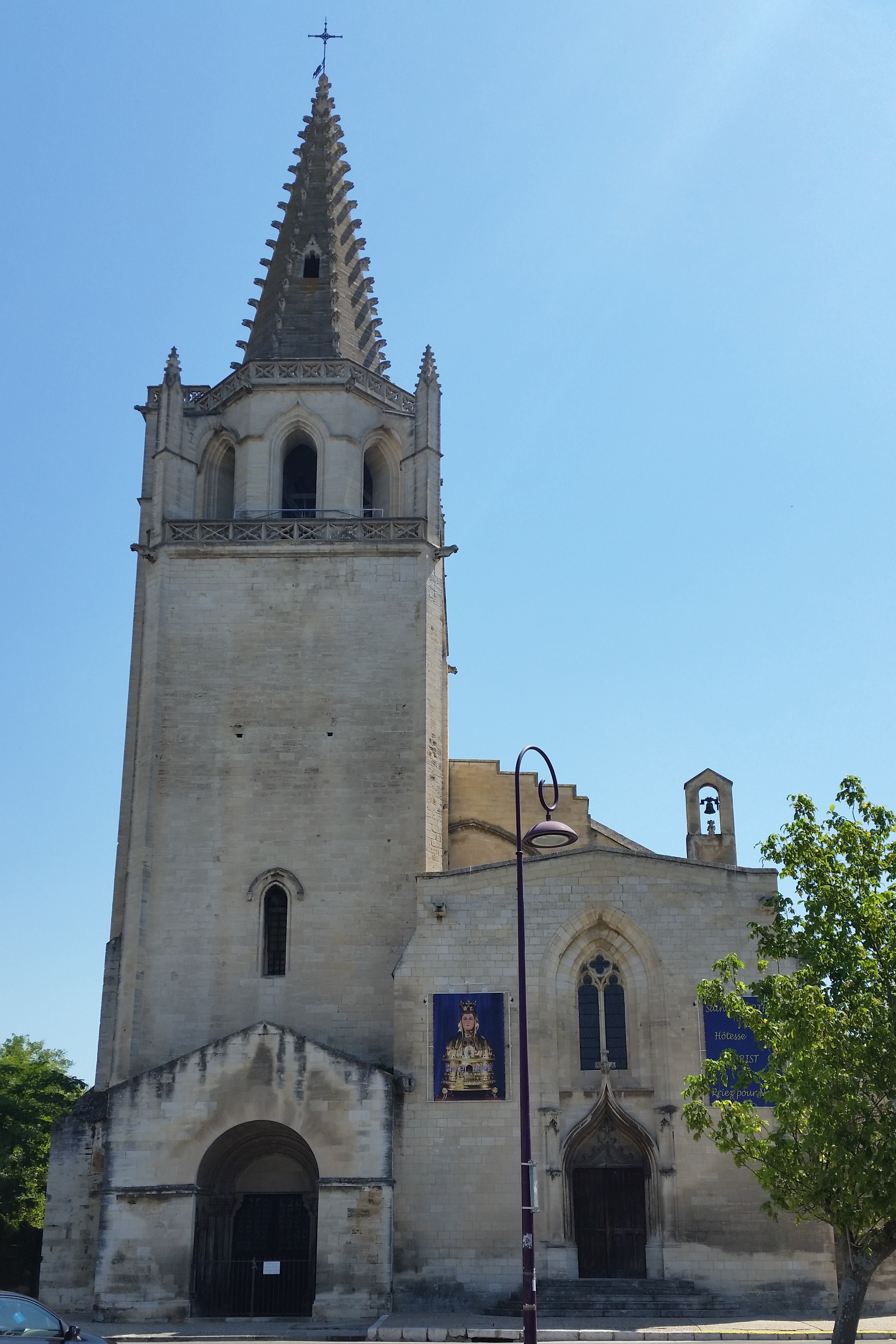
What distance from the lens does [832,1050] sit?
16641mm

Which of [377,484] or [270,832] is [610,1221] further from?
[377,484]

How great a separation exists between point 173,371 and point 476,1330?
22310 mm

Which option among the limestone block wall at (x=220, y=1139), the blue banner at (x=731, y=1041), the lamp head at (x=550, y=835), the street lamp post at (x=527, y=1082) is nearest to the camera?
the street lamp post at (x=527, y=1082)

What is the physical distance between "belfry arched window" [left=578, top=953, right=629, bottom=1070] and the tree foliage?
523 inches

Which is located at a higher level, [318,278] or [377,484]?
[318,278]

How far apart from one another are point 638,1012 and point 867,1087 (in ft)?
29.7

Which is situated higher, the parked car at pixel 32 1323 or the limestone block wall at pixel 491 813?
the limestone block wall at pixel 491 813

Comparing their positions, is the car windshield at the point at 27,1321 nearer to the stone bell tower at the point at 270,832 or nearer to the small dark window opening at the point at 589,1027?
the stone bell tower at the point at 270,832

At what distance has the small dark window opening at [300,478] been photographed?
33.3 meters

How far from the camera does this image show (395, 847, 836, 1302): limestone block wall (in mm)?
23609

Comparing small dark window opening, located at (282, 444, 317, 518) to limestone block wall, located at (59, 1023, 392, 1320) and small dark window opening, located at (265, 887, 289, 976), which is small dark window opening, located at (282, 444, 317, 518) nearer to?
small dark window opening, located at (265, 887, 289, 976)

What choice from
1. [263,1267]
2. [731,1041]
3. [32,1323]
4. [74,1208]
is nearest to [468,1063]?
[731,1041]

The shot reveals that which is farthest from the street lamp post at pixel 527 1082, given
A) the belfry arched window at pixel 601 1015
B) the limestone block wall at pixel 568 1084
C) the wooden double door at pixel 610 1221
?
the belfry arched window at pixel 601 1015

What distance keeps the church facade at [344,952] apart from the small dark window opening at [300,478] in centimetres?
8
